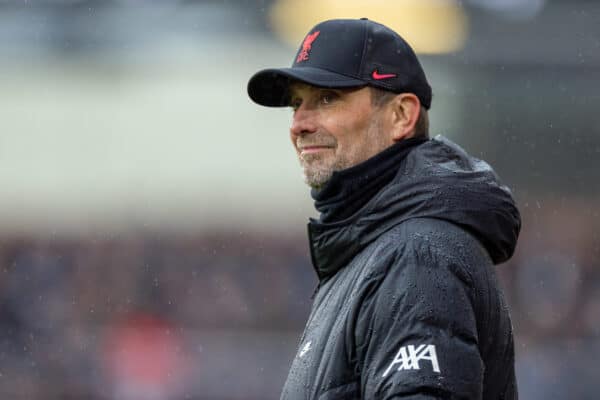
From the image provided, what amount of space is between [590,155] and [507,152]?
2.81 feet

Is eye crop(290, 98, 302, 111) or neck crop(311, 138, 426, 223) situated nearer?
neck crop(311, 138, 426, 223)

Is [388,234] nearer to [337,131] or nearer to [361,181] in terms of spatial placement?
[361,181]

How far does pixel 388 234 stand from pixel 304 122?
0.33 m

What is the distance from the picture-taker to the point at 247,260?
979 centimetres

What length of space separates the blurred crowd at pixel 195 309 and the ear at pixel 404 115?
6.57 metres

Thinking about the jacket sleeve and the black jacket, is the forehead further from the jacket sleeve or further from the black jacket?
the jacket sleeve

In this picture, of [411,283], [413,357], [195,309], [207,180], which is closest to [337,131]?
[411,283]

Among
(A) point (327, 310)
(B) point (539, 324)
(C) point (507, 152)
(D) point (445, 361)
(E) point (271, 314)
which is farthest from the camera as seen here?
(C) point (507, 152)

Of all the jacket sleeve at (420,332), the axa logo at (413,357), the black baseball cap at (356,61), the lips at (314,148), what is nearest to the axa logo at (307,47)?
the black baseball cap at (356,61)

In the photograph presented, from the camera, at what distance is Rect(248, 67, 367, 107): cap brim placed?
1854 millimetres

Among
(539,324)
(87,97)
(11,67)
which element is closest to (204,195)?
(87,97)

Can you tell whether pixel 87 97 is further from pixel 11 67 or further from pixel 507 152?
pixel 507 152

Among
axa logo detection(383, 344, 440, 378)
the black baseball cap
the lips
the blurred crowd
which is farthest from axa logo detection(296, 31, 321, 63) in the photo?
the blurred crowd

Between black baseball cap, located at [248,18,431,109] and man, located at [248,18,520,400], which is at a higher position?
black baseball cap, located at [248,18,431,109]
